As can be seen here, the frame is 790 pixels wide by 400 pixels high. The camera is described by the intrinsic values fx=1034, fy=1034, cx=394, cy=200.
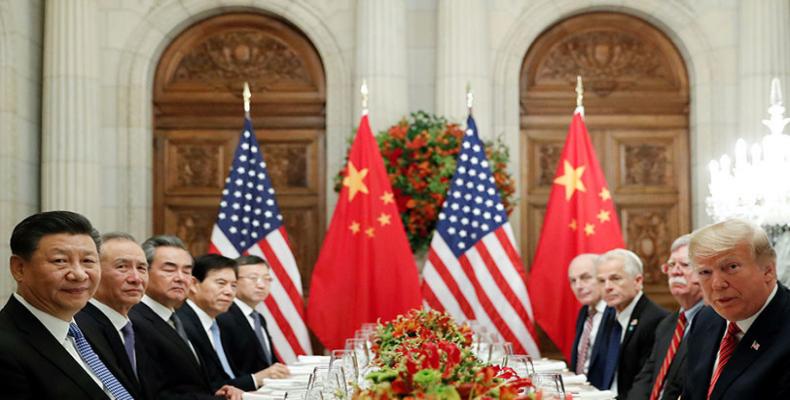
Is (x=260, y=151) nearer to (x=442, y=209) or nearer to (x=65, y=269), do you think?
(x=442, y=209)

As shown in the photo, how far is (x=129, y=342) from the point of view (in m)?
4.16

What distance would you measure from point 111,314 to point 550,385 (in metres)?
1.88

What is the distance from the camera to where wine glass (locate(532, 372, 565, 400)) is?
2.88m

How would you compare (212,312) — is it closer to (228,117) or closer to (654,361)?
(654,361)

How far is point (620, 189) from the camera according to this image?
977 centimetres

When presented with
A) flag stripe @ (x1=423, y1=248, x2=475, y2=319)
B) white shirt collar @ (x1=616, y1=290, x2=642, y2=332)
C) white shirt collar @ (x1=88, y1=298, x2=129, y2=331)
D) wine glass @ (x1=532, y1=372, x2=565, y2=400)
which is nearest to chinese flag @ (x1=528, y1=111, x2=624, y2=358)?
flag stripe @ (x1=423, y1=248, x2=475, y2=319)

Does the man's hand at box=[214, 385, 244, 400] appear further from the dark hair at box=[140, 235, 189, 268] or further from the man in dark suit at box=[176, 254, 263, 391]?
the dark hair at box=[140, 235, 189, 268]

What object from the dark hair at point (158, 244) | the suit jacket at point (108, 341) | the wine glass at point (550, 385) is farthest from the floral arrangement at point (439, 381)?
the dark hair at point (158, 244)

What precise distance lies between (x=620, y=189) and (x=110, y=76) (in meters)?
4.87

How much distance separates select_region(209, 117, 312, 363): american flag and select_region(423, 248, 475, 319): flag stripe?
3.74ft

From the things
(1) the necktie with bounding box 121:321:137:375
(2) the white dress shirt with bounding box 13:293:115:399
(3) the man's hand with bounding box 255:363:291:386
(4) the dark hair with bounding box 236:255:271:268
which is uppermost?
(4) the dark hair with bounding box 236:255:271:268

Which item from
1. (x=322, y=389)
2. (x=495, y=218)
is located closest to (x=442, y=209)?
(x=495, y=218)

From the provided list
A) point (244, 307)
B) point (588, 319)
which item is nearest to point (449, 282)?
point (588, 319)

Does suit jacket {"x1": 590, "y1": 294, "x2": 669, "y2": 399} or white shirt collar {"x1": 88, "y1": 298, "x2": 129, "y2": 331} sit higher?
white shirt collar {"x1": 88, "y1": 298, "x2": 129, "y2": 331}
